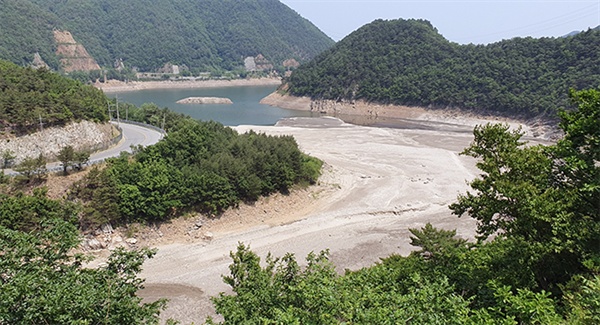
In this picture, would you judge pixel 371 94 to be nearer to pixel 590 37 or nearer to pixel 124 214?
pixel 590 37

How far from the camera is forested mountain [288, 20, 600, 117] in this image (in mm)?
82188

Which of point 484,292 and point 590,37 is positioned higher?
point 590,37

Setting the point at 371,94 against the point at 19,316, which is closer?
the point at 19,316

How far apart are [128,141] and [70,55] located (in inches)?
6897

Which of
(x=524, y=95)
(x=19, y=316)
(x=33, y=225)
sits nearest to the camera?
(x=19, y=316)

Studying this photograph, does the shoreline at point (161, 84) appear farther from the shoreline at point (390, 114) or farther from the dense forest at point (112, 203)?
the dense forest at point (112, 203)

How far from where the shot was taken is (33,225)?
73.9ft

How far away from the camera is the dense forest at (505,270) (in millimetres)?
7852

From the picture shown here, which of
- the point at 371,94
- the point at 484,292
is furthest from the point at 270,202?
the point at 371,94

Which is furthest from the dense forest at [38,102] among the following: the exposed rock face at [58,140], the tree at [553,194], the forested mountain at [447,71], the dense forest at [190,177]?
the forested mountain at [447,71]

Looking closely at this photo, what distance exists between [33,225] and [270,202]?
17.1m

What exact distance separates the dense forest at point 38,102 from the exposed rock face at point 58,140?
673 mm

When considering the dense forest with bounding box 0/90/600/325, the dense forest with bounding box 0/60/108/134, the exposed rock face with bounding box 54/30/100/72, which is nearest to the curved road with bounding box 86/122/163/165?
the dense forest with bounding box 0/60/108/134

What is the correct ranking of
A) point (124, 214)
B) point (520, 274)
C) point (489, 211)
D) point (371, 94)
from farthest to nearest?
point (371, 94) < point (124, 214) < point (489, 211) < point (520, 274)
